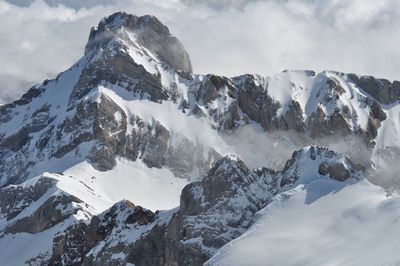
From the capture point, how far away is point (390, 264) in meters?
180

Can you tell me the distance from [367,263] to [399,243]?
1152 cm

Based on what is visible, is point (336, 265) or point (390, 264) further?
point (336, 265)

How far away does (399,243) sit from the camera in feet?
651

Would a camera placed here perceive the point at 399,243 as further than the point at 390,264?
Yes

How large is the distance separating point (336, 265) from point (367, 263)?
9.17 m

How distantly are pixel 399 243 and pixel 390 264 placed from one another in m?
19.0

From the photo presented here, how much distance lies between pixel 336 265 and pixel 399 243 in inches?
510

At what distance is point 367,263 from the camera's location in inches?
7490
